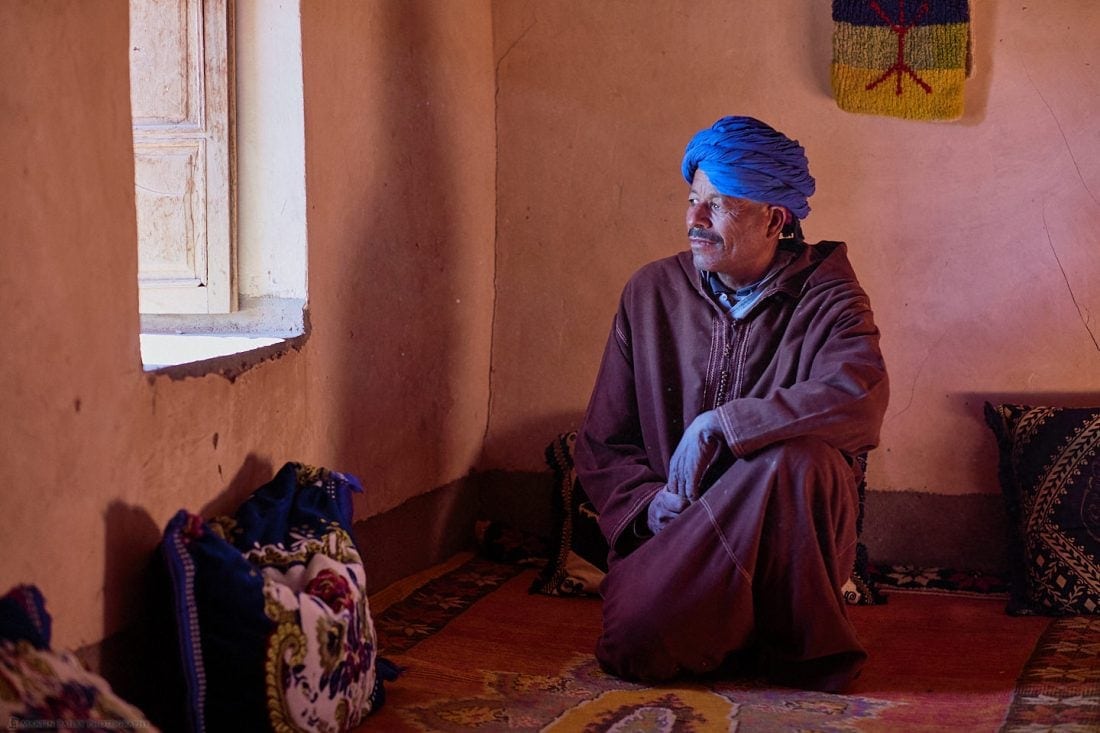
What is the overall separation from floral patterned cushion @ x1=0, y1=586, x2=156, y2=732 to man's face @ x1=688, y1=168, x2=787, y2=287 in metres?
2.06

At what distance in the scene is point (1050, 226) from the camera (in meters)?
4.21

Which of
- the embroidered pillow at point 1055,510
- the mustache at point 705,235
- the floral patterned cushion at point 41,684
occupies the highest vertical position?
the mustache at point 705,235

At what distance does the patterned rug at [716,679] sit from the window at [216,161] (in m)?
1.03

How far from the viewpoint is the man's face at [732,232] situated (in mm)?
3375

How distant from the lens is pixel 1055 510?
392 cm

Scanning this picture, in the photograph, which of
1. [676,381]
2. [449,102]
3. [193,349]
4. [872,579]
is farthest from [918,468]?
[193,349]

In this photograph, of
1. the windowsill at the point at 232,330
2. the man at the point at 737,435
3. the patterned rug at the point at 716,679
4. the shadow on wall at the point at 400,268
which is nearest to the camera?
the patterned rug at the point at 716,679

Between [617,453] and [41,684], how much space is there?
79.3 inches

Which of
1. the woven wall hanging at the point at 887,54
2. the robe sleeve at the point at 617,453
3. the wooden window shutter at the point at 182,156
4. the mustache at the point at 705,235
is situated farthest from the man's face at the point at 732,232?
the wooden window shutter at the point at 182,156

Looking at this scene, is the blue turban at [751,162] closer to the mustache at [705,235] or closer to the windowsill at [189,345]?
the mustache at [705,235]

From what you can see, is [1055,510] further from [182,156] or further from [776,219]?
[182,156]

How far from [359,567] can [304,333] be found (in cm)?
78

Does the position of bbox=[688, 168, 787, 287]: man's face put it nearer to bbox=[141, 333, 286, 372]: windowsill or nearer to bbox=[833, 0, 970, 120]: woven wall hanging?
bbox=[833, 0, 970, 120]: woven wall hanging

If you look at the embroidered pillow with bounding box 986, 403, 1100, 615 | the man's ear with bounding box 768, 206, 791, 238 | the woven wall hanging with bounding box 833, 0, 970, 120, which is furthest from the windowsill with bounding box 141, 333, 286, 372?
the embroidered pillow with bounding box 986, 403, 1100, 615
